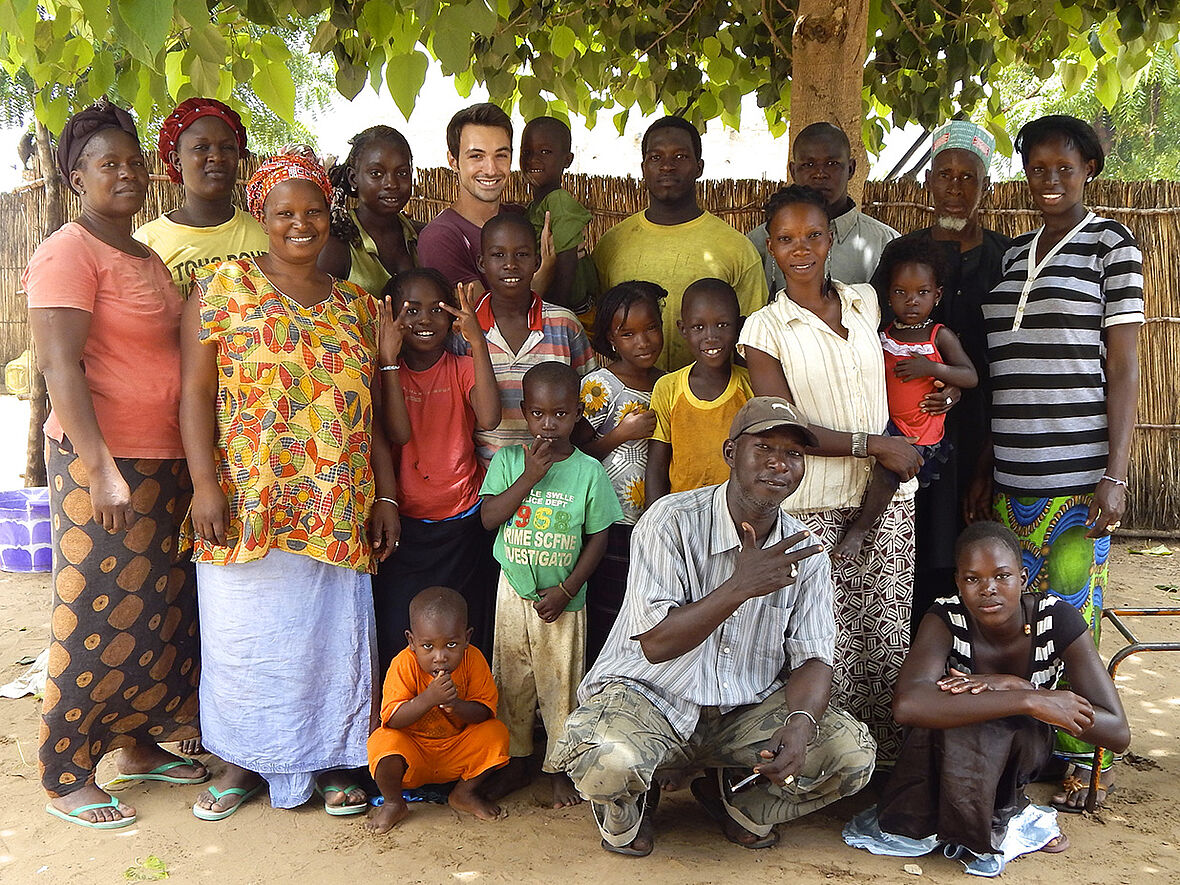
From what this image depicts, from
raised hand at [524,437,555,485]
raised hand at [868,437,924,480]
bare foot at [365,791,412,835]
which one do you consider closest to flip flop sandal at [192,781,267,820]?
bare foot at [365,791,412,835]

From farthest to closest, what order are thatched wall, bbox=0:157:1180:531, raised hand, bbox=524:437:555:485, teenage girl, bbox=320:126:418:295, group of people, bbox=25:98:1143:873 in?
thatched wall, bbox=0:157:1180:531 < teenage girl, bbox=320:126:418:295 < raised hand, bbox=524:437:555:485 < group of people, bbox=25:98:1143:873

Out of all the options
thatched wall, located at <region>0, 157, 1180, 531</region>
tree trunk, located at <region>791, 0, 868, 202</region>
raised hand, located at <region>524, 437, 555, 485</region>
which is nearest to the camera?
raised hand, located at <region>524, 437, 555, 485</region>

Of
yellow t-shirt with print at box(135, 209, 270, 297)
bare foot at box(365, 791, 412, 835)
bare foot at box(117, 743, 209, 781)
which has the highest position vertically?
yellow t-shirt with print at box(135, 209, 270, 297)

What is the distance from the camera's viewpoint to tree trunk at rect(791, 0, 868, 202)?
4.21m

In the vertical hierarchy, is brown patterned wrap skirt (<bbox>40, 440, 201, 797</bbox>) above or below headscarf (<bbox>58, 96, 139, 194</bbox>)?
below

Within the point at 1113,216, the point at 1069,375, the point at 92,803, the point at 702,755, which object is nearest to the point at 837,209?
the point at 1069,375

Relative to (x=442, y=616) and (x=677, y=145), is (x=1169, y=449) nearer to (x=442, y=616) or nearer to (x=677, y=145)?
(x=677, y=145)

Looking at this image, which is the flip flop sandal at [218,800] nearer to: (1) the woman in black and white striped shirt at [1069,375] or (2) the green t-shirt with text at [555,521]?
(2) the green t-shirt with text at [555,521]

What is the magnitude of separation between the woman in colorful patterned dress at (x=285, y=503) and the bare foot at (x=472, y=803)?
1.03 ft

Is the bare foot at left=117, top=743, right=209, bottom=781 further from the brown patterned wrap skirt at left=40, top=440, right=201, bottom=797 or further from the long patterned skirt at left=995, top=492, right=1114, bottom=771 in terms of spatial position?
the long patterned skirt at left=995, top=492, right=1114, bottom=771

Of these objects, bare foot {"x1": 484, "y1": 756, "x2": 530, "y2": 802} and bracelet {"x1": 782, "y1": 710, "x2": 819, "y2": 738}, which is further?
bare foot {"x1": 484, "y1": 756, "x2": 530, "y2": 802}

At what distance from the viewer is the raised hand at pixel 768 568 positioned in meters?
2.75

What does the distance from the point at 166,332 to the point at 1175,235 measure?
625 centimetres

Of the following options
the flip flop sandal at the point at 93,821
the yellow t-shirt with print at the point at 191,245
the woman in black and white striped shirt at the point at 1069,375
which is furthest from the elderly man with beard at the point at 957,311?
the flip flop sandal at the point at 93,821
